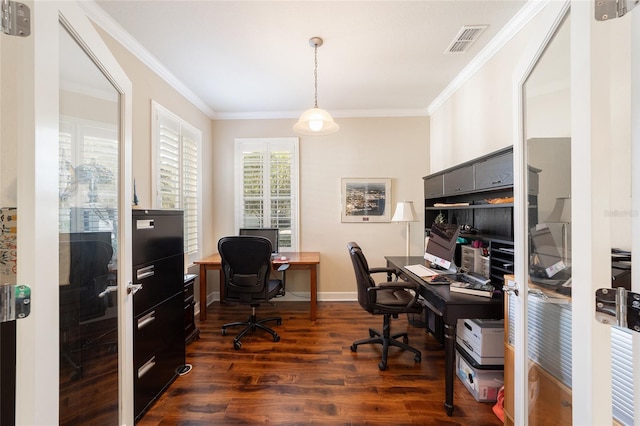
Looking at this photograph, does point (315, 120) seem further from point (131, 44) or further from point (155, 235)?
point (131, 44)

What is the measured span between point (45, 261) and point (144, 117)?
208cm

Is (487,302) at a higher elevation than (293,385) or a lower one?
higher

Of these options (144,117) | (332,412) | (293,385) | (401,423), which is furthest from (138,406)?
(144,117)

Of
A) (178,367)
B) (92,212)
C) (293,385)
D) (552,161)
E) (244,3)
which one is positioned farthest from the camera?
(178,367)

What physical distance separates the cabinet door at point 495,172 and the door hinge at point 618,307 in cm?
120

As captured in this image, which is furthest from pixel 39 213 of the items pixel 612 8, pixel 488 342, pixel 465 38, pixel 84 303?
pixel 465 38

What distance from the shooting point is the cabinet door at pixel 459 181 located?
7.17 ft

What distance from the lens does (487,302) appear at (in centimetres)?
155

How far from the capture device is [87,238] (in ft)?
3.67

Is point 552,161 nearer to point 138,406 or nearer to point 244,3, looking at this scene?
point 244,3

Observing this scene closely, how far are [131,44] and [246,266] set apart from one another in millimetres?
2272

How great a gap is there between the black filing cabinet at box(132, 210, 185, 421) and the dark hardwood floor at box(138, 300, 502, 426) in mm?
172

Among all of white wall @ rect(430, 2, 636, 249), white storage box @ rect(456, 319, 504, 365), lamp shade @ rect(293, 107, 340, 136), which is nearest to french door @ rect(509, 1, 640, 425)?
white wall @ rect(430, 2, 636, 249)

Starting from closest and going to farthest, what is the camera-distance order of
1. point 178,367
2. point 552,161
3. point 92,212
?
point 552,161 → point 92,212 → point 178,367
